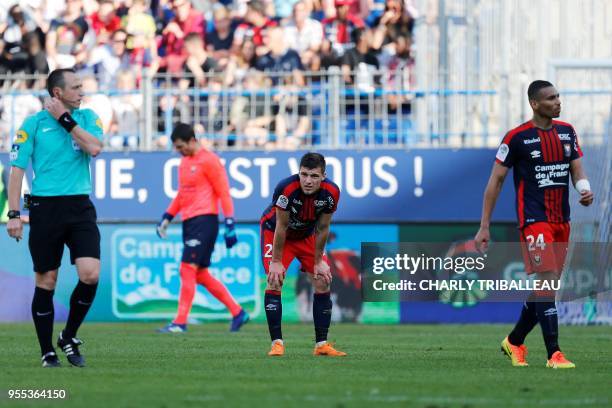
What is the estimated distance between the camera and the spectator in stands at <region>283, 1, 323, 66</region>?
21719 millimetres

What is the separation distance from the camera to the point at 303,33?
22.0 meters

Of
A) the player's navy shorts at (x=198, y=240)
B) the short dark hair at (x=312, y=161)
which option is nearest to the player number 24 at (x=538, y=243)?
Answer: the short dark hair at (x=312, y=161)

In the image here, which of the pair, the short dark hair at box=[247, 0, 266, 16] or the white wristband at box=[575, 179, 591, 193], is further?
the short dark hair at box=[247, 0, 266, 16]

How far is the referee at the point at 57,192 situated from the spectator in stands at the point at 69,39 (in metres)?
11.6

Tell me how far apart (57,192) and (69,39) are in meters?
12.7

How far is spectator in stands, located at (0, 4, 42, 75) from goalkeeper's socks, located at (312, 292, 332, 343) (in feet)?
37.6

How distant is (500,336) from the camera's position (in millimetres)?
16016

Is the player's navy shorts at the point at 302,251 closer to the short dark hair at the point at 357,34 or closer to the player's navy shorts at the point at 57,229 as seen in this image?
the player's navy shorts at the point at 57,229

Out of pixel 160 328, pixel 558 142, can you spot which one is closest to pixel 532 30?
pixel 160 328

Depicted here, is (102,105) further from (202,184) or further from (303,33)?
(303,33)

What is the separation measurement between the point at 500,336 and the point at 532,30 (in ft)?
17.9

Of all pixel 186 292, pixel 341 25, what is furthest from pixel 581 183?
pixel 341 25

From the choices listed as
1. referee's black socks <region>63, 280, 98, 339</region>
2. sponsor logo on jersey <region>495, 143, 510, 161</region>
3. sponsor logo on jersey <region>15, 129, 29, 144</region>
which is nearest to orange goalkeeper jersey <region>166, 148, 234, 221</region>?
referee's black socks <region>63, 280, 98, 339</region>

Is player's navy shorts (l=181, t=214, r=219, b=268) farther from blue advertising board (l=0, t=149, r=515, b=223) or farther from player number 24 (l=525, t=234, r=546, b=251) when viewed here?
player number 24 (l=525, t=234, r=546, b=251)
